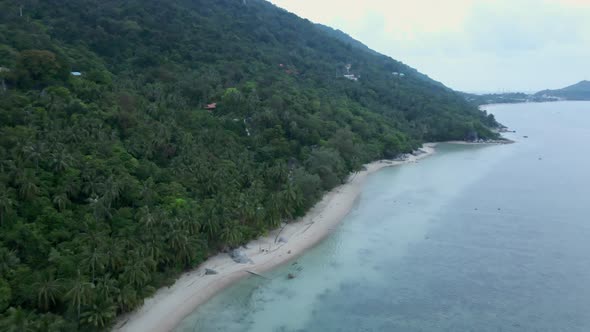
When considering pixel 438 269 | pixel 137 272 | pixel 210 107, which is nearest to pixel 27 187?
pixel 137 272

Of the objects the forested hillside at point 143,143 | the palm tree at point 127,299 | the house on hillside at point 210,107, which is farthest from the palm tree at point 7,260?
the house on hillside at point 210,107

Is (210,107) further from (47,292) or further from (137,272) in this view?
(47,292)

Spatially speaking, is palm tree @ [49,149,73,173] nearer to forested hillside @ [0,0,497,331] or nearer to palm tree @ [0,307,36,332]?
forested hillside @ [0,0,497,331]

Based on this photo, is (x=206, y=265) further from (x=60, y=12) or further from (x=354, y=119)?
(x=60, y=12)

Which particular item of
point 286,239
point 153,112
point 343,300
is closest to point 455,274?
point 343,300

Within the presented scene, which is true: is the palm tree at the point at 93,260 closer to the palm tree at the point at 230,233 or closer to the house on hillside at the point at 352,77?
the palm tree at the point at 230,233
